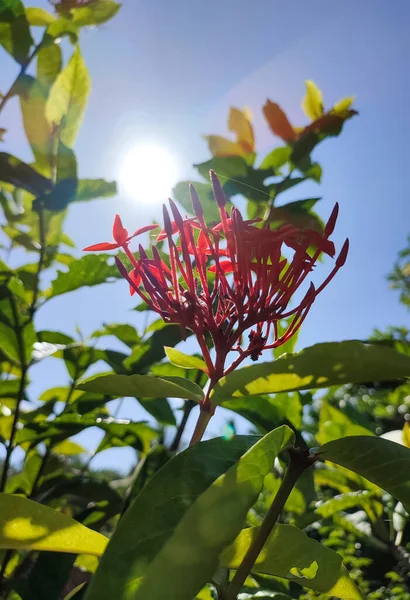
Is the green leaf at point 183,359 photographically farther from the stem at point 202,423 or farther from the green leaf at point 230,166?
the green leaf at point 230,166

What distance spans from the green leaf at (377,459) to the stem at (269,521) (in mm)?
27

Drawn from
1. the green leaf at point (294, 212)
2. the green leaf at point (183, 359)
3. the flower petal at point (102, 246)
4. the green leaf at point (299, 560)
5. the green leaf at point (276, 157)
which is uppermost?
the green leaf at point (276, 157)

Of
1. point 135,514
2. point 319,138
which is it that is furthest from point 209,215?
point 135,514

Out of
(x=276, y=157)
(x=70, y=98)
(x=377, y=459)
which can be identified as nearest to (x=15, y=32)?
(x=70, y=98)

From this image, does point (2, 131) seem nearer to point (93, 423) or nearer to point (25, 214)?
point (25, 214)

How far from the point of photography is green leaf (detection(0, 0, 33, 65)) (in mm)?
1586

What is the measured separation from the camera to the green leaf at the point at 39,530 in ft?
1.99

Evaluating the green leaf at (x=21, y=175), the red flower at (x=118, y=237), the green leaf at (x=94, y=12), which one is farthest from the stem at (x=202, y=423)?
the green leaf at (x=94, y=12)

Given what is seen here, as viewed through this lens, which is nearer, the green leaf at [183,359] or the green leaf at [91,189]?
the green leaf at [183,359]

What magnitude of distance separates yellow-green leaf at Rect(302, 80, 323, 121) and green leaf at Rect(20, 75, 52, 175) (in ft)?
3.00

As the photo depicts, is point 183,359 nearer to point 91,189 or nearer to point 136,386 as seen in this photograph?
point 136,386

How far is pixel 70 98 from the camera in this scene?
1.44 m

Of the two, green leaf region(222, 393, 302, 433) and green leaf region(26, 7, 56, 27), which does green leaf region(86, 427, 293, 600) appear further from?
green leaf region(26, 7, 56, 27)

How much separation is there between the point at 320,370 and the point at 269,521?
Answer: 0.72 feet
